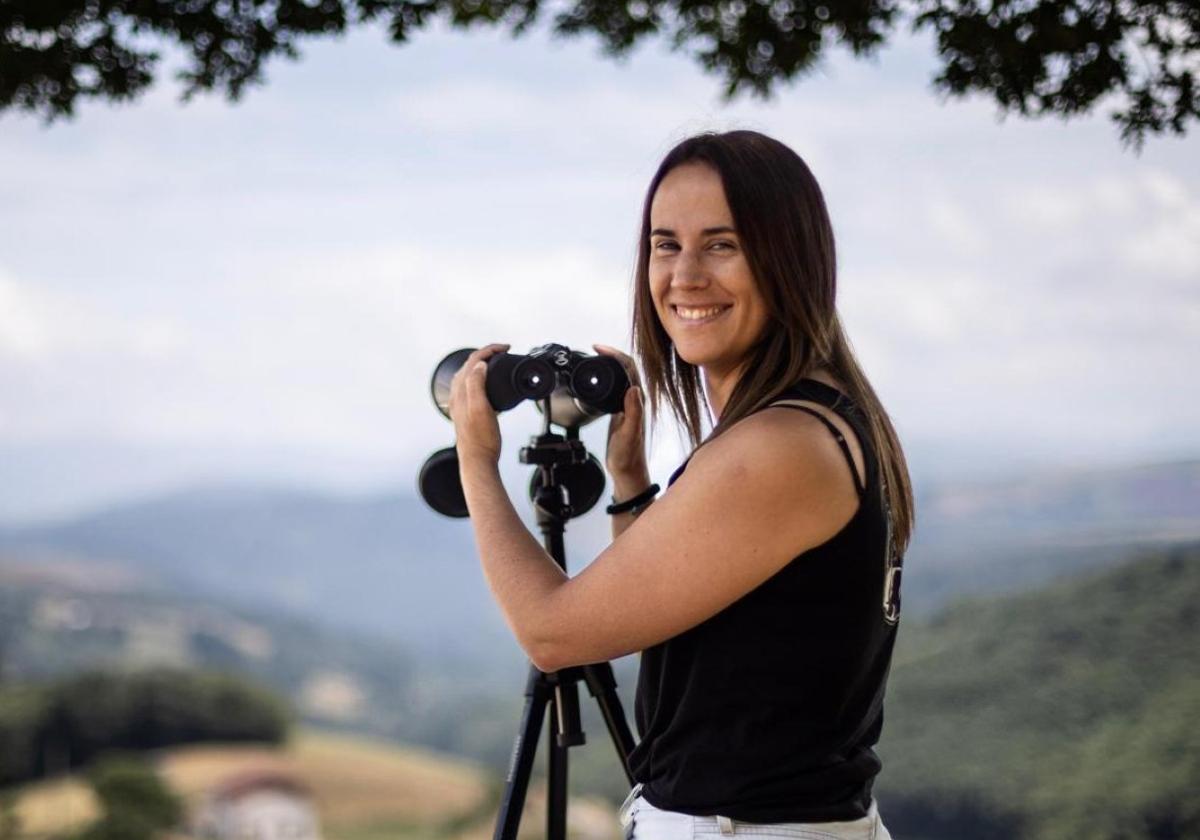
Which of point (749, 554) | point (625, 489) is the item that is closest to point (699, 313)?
point (749, 554)

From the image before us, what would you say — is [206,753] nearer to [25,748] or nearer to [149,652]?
[25,748]

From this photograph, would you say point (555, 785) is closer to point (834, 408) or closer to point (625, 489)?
point (625, 489)

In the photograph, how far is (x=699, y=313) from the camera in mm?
1612

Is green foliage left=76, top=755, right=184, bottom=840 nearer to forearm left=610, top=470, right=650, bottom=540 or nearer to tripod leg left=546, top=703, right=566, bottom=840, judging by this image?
tripod leg left=546, top=703, right=566, bottom=840

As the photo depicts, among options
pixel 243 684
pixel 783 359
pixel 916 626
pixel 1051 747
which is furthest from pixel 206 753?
pixel 783 359

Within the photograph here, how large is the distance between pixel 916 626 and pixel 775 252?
14.8ft

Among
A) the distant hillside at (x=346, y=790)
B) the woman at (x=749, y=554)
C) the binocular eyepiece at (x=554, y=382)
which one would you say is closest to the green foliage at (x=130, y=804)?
the distant hillside at (x=346, y=790)

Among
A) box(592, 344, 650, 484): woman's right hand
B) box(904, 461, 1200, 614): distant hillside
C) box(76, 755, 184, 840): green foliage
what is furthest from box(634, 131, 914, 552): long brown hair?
box(76, 755, 184, 840): green foliage

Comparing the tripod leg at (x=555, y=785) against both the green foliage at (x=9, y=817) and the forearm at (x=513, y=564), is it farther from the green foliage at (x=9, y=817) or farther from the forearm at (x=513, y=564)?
the green foliage at (x=9, y=817)

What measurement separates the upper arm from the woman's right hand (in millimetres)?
491

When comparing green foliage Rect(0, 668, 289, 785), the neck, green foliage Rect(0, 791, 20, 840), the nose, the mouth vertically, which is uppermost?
green foliage Rect(0, 668, 289, 785)

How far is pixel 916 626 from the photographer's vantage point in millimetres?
5754

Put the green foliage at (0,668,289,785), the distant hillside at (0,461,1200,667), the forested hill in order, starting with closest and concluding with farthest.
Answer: the forested hill < the distant hillside at (0,461,1200,667) < the green foliage at (0,668,289,785)

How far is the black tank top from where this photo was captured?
1.43m
